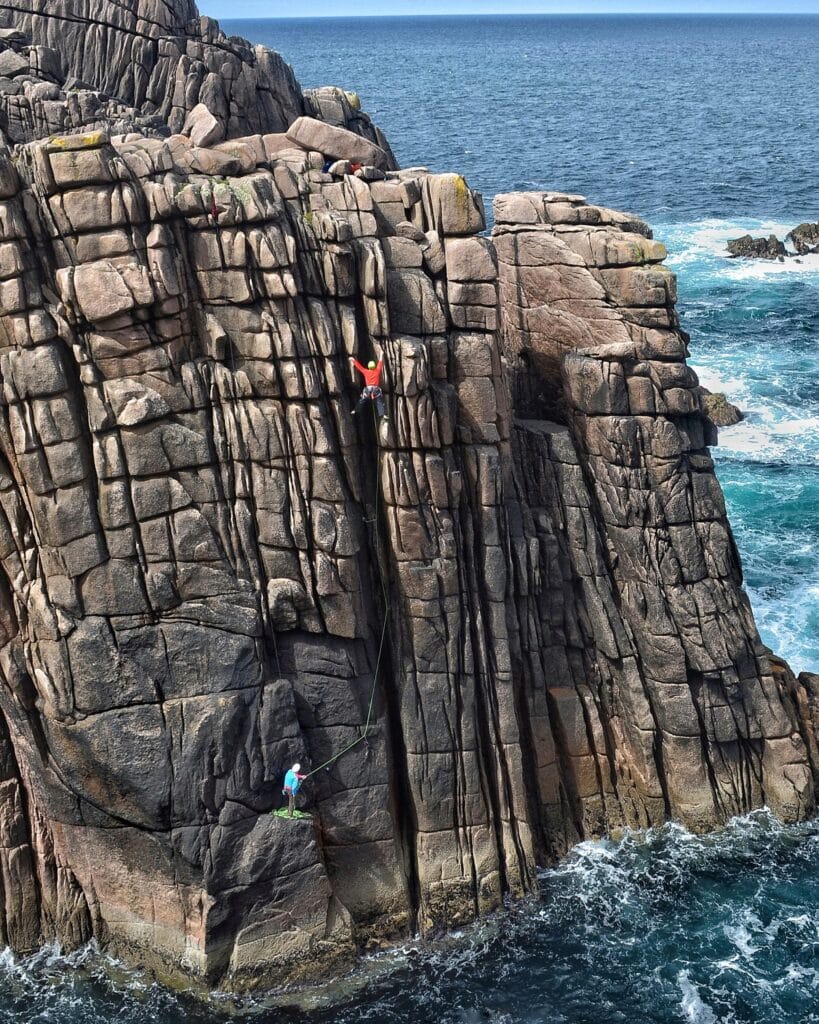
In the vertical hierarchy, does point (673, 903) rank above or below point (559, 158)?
below

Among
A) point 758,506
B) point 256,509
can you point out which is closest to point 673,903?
point 256,509

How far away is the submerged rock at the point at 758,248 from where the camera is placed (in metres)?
106

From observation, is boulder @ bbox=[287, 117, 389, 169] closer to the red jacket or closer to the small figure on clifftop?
the red jacket

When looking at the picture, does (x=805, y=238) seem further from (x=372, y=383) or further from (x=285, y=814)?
(x=285, y=814)

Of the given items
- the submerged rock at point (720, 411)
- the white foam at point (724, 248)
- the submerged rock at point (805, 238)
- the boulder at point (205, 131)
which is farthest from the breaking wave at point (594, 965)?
the submerged rock at point (805, 238)

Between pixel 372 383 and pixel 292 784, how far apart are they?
11.6 metres

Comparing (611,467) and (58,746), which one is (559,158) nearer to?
(611,467)

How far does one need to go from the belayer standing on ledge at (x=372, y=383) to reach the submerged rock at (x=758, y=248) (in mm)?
77670

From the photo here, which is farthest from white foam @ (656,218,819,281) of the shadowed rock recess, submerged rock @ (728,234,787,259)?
the shadowed rock recess

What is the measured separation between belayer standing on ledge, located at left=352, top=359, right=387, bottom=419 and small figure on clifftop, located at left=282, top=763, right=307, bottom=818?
10.4 m

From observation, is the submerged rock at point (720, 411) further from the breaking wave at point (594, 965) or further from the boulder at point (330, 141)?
the boulder at point (330, 141)

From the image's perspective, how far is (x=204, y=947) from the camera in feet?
119

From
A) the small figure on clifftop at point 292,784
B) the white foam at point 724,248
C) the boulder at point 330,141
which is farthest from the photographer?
the white foam at point 724,248

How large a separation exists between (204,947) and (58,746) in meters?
7.08
